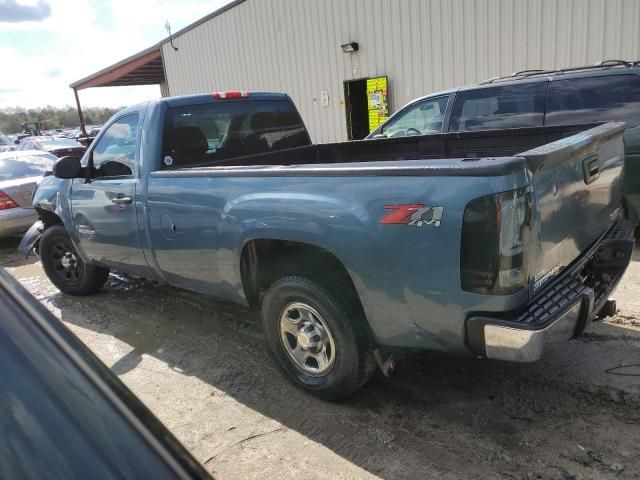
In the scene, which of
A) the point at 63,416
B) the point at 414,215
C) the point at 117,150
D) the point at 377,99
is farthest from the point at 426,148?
the point at 377,99

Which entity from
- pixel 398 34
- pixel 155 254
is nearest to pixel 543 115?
pixel 155 254

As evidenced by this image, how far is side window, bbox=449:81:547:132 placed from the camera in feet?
18.1

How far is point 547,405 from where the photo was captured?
3000 millimetres

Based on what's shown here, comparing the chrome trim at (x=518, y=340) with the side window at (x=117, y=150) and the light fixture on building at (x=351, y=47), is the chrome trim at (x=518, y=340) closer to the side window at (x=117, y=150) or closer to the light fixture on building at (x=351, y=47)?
the side window at (x=117, y=150)

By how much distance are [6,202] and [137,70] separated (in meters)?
16.0

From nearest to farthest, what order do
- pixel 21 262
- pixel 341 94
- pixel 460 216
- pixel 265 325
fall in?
pixel 460 216, pixel 265 325, pixel 21 262, pixel 341 94

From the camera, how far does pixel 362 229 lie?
103 inches

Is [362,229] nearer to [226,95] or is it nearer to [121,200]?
[121,200]

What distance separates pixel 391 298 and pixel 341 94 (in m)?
11.3

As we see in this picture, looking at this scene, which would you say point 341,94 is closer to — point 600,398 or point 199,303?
point 199,303

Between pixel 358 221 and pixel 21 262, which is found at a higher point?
→ pixel 358 221

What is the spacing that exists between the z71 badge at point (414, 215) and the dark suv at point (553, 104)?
2960 mm

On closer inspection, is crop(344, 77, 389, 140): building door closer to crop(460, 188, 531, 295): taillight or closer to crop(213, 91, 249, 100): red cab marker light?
crop(213, 91, 249, 100): red cab marker light

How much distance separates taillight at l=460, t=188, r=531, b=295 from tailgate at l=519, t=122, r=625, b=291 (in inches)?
4.0
